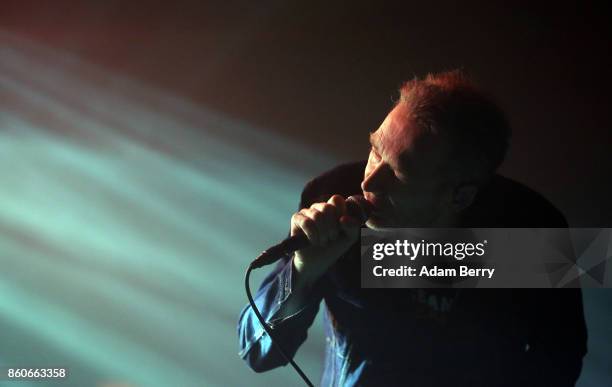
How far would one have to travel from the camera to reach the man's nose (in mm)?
699

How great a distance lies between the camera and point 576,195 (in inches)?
42.2

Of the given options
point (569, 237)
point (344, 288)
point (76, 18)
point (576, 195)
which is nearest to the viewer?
point (344, 288)

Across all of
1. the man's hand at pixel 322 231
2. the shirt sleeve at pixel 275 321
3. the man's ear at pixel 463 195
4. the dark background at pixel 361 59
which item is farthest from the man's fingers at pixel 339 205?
the dark background at pixel 361 59

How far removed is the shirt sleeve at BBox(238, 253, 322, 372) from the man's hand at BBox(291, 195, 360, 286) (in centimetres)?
3

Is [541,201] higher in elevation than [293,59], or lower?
lower

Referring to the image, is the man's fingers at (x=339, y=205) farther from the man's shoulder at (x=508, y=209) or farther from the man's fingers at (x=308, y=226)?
the man's shoulder at (x=508, y=209)

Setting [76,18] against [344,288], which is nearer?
[344,288]

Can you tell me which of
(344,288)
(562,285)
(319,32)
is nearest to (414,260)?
(344,288)

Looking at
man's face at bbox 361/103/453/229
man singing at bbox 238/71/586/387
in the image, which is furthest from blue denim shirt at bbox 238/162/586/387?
man's face at bbox 361/103/453/229

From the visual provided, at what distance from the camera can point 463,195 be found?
30.7 inches

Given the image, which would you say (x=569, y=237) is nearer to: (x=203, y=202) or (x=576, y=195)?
(x=576, y=195)

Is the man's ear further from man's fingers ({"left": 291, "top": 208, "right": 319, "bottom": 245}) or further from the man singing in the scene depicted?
man's fingers ({"left": 291, "top": 208, "right": 319, "bottom": 245})

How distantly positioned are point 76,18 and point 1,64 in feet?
0.68

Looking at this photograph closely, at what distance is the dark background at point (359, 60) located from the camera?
3.56 feet
